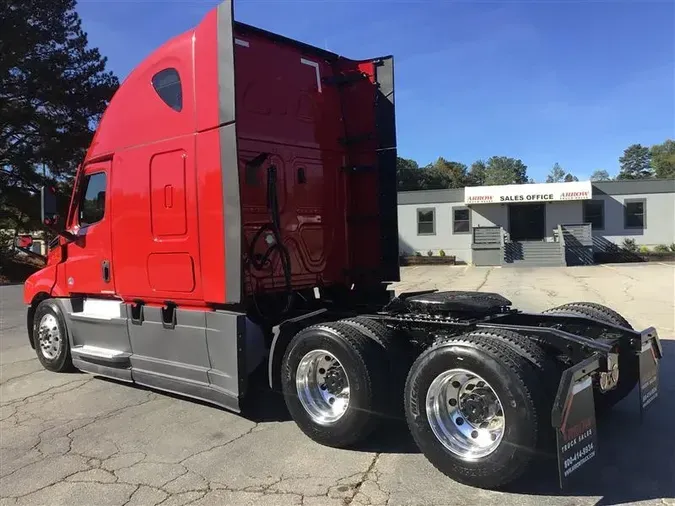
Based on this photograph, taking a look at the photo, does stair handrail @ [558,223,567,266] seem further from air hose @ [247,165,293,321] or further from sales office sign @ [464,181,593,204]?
air hose @ [247,165,293,321]

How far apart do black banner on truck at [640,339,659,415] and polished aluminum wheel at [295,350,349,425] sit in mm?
2273

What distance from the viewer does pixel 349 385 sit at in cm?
434

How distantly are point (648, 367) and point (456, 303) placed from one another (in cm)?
157

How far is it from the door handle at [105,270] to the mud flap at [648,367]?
542cm

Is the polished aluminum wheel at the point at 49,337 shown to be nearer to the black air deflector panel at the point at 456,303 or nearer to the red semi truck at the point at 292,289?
the red semi truck at the point at 292,289

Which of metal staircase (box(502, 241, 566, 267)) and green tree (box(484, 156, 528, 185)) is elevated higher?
green tree (box(484, 156, 528, 185))

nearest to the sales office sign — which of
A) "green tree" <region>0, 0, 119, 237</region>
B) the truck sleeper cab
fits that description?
"green tree" <region>0, 0, 119, 237</region>

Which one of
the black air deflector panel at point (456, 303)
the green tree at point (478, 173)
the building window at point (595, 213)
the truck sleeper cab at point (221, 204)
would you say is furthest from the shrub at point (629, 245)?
the green tree at point (478, 173)

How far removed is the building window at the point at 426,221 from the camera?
31.1 m

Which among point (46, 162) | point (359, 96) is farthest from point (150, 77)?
point (46, 162)

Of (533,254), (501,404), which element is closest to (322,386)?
(501,404)

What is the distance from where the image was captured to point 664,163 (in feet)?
275

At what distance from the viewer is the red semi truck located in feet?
12.4

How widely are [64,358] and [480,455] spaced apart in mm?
5677
